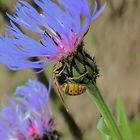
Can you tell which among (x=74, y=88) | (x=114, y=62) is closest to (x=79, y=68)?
(x=74, y=88)

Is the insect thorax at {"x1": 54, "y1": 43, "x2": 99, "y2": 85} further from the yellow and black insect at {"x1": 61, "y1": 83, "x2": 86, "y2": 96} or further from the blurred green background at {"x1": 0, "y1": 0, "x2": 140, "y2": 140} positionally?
the blurred green background at {"x1": 0, "y1": 0, "x2": 140, "y2": 140}

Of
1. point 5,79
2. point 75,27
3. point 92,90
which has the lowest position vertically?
point 5,79

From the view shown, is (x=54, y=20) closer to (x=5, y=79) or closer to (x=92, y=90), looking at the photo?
(x=92, y=90)

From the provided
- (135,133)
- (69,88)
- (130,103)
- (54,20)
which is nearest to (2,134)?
(69,88)

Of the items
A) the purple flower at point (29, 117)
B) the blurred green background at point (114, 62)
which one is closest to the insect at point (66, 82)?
the purple flower at point (29, 117)

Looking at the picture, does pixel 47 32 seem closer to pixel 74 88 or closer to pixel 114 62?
pixel 74 88
